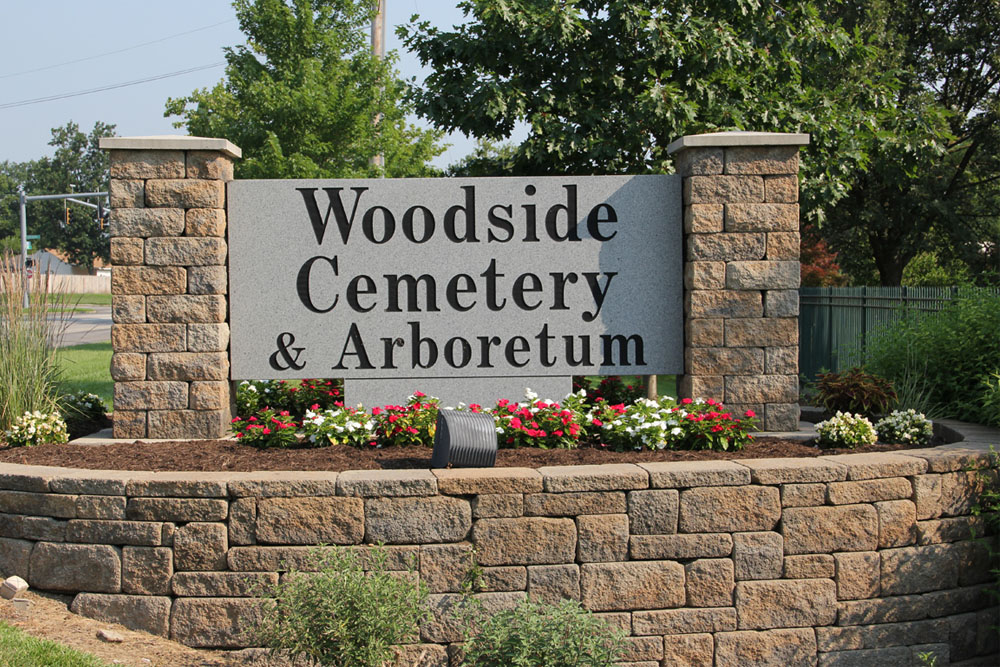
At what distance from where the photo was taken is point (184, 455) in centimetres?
530

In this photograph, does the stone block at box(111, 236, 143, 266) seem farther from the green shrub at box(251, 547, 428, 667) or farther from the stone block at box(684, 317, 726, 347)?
the stone block at box(684, 317, 726, 347)

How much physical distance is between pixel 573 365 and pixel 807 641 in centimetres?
258

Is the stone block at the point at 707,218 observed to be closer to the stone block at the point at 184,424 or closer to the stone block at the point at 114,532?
the stone block at the point at 184,424

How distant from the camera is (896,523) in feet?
15.1

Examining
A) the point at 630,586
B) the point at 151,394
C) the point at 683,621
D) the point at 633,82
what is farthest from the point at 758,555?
the point at 633,82

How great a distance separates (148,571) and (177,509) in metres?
0.34

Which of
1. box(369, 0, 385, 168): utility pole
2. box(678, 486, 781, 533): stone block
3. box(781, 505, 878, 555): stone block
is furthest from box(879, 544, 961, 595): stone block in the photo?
box(369, 0, 385, 168): utility pole

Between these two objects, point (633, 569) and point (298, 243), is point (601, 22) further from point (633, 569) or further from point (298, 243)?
point (633, 569)

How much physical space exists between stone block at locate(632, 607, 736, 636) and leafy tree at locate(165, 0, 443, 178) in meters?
10.8

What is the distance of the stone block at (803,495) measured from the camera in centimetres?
448

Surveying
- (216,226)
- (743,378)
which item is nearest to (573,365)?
(743,378)

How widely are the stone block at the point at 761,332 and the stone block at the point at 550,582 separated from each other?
251 centimetres

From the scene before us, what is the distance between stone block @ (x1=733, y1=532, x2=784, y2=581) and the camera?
4.44 metres

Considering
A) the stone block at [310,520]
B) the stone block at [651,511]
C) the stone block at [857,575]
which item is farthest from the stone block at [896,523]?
the stone block at [310,520]
